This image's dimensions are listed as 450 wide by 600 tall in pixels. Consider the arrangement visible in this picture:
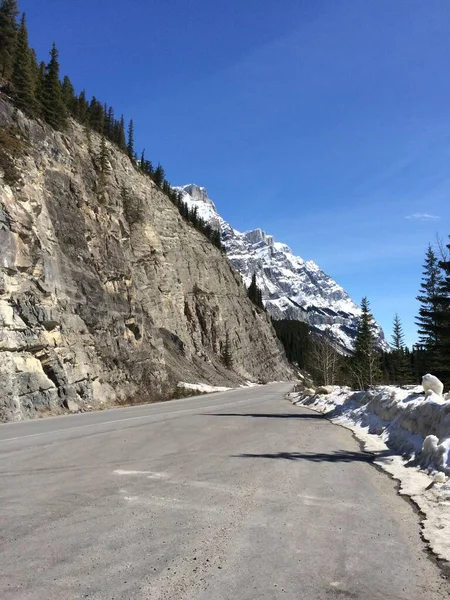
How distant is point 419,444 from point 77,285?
25070 millimetres

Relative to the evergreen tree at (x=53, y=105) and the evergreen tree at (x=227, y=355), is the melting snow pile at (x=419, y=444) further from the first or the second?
the evergreen tree at (x=227, y=355)

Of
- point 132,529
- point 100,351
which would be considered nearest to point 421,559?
point 132,529

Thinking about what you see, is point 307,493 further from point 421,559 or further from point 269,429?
point 269,429

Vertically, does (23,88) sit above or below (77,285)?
above

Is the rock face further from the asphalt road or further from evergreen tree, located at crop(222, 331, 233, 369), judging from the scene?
the asphalt road

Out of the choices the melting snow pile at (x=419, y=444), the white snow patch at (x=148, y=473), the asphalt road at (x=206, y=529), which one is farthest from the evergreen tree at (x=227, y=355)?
the white snow patch at (x=148, y=473)

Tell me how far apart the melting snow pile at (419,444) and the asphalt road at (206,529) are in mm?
254

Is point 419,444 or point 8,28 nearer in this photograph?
point 419,444

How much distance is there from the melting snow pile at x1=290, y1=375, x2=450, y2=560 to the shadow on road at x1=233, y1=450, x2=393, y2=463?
13 centimetres

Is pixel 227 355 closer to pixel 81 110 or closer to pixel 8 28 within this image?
pixel 81 110

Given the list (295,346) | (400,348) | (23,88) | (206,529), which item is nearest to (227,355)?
(400,348)

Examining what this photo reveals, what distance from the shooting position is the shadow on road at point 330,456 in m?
8.61

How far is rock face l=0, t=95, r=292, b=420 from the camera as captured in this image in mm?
22125

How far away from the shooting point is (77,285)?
97.6ft
